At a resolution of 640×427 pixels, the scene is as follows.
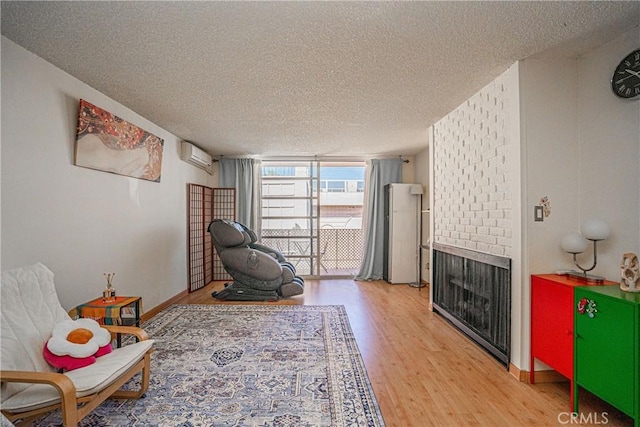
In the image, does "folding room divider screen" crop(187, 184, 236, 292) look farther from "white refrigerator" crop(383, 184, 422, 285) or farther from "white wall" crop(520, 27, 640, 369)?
"white wall" crop(520, 27, 640, 369)

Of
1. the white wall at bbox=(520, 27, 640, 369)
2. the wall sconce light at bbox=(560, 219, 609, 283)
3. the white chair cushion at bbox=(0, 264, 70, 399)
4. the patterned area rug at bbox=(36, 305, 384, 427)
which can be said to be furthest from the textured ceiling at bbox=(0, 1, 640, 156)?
the patterned area rug at bbox=(36, 305, 384, 427)

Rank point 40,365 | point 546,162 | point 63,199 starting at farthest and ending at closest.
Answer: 1. point 63,199
2. point 546,162
3. point 40,365

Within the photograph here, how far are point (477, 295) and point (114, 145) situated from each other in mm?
3786

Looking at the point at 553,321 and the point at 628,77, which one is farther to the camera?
the point at 553,321

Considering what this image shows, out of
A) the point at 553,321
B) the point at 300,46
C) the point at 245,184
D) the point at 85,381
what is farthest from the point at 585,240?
the point at 245,184

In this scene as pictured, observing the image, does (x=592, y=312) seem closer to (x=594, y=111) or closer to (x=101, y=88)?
(x=594, y=111)

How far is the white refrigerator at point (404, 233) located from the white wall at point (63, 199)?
388 cm

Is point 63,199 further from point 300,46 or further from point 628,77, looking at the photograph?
point 628,77

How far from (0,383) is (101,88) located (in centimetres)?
245

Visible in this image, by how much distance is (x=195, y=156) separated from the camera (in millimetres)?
5250

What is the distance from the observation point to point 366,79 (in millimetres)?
2775

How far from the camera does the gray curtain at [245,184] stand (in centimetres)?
629

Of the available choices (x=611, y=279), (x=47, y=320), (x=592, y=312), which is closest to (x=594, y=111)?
(x=611, y=279)

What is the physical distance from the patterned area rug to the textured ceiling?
2.37 metres
